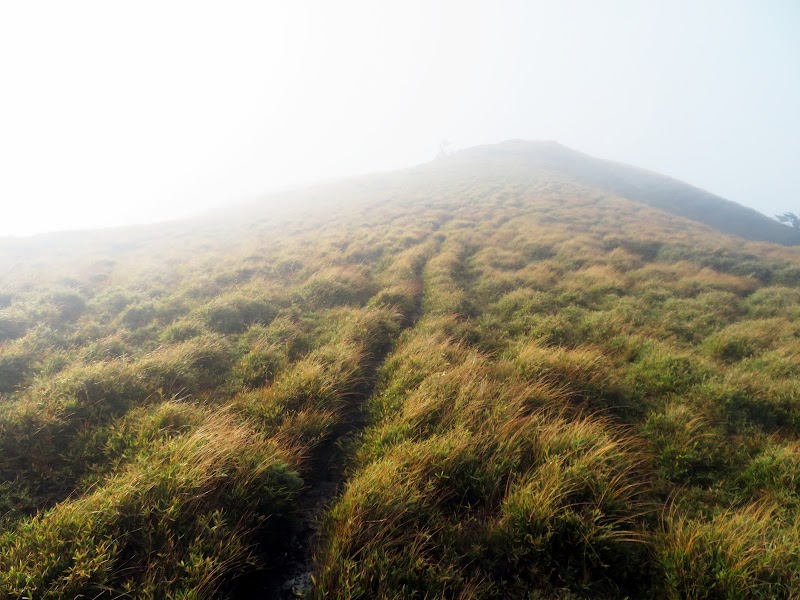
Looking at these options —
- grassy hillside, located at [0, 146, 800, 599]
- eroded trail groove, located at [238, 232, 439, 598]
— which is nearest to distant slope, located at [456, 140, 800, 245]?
grassy hillside, located at [0, 146, 800, 599]

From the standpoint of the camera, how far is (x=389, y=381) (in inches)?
261

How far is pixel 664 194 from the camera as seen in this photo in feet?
144

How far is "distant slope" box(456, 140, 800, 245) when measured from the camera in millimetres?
35906

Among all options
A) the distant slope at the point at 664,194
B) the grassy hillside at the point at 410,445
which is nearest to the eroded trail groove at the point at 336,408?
the grassy hillside at the point at 410,445

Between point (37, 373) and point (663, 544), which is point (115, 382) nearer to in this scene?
point (37, 373)

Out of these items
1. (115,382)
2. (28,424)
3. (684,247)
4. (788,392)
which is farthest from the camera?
(684,247)

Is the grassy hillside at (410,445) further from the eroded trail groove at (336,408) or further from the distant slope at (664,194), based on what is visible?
the distant slope at (664,194)

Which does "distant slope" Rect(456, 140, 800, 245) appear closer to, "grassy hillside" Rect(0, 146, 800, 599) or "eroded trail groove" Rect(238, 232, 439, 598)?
"grassy hillside" Rect(0, 146, 800, 599)

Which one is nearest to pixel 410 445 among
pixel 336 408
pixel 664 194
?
pixel 336 408

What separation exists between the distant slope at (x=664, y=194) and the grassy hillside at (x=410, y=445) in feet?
110

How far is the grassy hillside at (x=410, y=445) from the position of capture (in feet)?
10.2

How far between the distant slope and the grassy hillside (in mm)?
33439

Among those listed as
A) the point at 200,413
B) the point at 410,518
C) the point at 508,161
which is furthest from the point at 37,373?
the point at 508,161

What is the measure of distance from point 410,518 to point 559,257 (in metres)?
15.4
